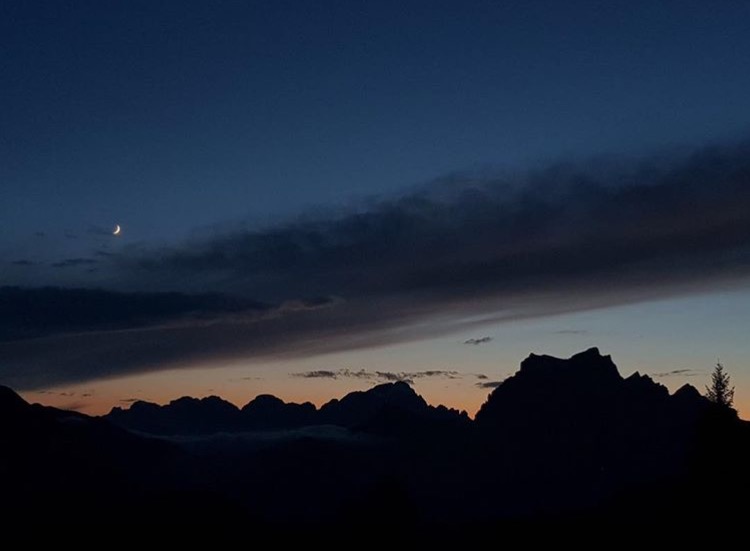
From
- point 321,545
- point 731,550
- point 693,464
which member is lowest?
point 321,545

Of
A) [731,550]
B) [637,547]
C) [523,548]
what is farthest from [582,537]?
[731,550]

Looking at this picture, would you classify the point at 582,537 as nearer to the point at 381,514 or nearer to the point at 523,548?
the point at 523,548

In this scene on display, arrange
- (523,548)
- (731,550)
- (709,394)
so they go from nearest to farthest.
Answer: (731,550), (523,548), (709,394)

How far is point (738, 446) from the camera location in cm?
9075

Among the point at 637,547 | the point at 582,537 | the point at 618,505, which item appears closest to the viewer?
the point at 637,547

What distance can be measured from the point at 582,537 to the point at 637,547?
23040 mm

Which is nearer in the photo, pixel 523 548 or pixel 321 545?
pixel 523 548

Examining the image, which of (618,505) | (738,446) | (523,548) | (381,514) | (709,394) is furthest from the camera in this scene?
(618,505)

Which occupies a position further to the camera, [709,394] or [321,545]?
[321,545]

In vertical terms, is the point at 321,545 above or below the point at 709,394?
below

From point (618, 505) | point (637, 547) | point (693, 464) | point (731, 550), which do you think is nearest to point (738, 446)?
point (693, 464)

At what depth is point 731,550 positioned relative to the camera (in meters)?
82.8

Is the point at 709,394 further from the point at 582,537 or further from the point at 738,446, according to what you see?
the point at 738,446

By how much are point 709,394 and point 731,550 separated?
295 feet
